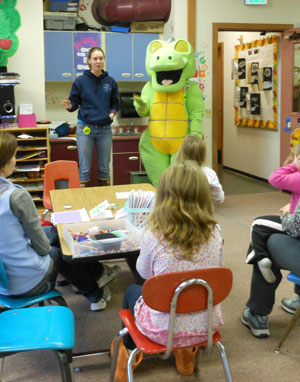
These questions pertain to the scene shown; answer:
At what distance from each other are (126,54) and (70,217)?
4.21 m

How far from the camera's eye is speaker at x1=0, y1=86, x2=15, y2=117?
5.10 meters

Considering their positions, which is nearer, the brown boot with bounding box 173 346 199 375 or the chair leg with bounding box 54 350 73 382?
the chair leg with bounding box 54 350 73 382

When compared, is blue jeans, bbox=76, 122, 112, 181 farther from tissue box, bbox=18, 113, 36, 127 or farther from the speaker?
the speaker

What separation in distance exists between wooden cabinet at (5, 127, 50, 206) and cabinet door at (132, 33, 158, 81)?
1.70 meters

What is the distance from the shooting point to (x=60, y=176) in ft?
12.7

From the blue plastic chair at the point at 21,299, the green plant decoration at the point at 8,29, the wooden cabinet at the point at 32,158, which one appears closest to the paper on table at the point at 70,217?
the blue plastic chair at the point at 21,299

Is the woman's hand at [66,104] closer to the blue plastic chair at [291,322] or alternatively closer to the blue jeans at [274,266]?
the blue jeans at [274,266]

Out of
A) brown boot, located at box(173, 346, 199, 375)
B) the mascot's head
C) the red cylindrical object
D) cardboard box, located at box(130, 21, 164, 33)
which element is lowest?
brown boot, located at box(173, 346, 199, 375)

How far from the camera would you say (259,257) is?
2506mm

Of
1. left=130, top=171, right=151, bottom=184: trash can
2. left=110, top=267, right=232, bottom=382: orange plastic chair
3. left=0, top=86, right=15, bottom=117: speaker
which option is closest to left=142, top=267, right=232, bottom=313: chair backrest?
left=110, top=267, right=232, bottom=382: orange plastic chair

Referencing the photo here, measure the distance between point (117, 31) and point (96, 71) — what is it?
5.50 feet

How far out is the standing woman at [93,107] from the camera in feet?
16.1

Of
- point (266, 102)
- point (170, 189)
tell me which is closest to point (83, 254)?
point (170, 189)

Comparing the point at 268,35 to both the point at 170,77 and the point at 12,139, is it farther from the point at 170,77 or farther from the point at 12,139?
the point at 12,139
